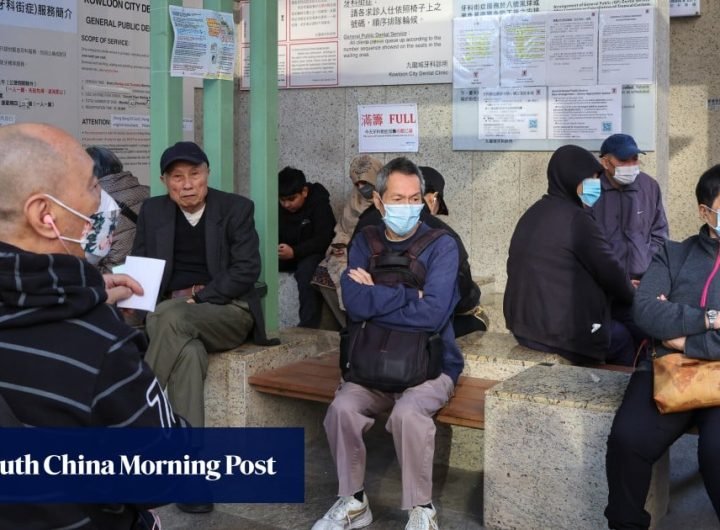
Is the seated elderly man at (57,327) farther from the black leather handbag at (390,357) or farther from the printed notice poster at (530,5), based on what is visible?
the printed notice poster at (530,5)

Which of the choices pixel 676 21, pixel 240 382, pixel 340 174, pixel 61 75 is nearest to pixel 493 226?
pixel 340 174

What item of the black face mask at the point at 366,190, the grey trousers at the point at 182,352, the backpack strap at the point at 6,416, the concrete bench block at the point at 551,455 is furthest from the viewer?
the black face mask at the point at 366,190

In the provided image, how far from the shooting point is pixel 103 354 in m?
1.86

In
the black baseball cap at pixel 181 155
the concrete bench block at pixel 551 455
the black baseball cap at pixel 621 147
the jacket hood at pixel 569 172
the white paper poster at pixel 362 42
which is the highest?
the white paper poster at pixel 362 42

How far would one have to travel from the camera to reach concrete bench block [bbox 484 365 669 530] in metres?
3.90

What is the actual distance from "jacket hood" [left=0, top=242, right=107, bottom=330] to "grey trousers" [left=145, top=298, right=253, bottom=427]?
286 cm

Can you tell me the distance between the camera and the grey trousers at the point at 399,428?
13.4 ft

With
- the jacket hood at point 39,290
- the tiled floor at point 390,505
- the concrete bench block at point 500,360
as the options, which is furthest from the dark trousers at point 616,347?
the jacket hood at point 39,290

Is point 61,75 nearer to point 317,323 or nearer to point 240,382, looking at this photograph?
point 317,323

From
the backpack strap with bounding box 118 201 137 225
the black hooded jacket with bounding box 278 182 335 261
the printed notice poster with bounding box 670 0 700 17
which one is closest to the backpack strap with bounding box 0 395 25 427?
the backpack strap with bounding box 118 201 137 225

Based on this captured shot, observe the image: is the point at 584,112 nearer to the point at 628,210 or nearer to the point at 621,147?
the point at 621,147

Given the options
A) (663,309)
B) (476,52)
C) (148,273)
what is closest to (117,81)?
(476,52)

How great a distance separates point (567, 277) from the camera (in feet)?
16.1

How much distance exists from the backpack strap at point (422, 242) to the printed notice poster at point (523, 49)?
2603mm
